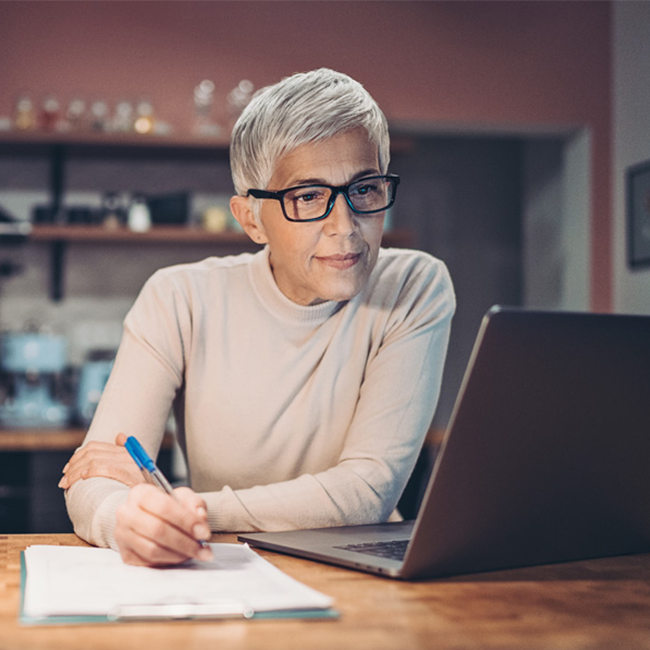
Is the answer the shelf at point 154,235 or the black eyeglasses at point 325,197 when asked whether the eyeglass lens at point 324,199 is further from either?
the shelf at point 154,235

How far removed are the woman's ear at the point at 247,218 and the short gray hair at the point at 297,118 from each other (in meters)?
0.07

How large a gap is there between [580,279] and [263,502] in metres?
3.47

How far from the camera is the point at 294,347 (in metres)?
1.52

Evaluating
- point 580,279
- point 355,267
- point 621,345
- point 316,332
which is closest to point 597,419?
point 621,345

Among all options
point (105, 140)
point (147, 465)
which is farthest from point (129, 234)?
point (147, 465)

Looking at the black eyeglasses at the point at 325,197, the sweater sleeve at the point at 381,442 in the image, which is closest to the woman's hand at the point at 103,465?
the sweater sleeve at the point at 381,442

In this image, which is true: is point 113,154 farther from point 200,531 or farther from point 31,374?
point 200,531

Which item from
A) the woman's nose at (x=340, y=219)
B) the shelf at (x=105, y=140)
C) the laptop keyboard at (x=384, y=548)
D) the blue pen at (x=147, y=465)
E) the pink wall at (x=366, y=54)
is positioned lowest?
the laptop keyboard at (x=384, y=548)

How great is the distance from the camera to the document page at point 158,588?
0.70 meters

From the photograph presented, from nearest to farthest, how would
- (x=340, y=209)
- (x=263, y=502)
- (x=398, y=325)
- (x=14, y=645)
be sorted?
(x=14, y=645) < (x=263, y=502) < (x=340, y=209) < (x=398, y=325)

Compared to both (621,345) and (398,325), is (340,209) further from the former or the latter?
(621,345)

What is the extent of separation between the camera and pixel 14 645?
0.63m

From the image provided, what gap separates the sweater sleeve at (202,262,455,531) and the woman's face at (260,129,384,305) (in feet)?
0.47

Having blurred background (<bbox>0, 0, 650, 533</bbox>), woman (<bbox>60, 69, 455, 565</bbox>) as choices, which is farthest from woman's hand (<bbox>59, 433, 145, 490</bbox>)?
blurred background (<bbox>0, 0, 650, 533</bbox>)
